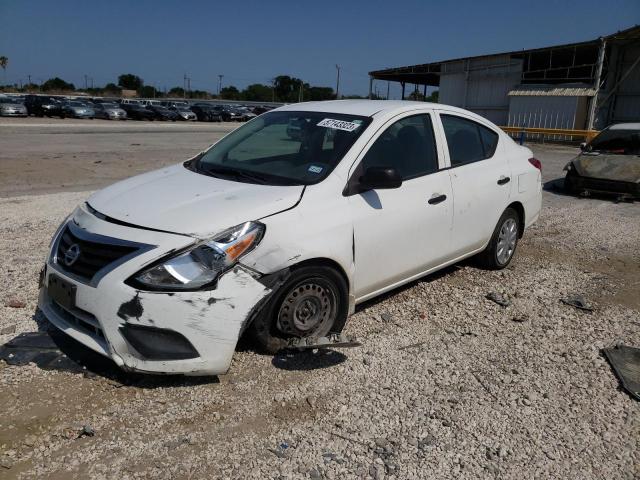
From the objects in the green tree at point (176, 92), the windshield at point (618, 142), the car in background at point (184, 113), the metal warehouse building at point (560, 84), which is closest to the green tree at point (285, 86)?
Answer: the green tree at point (176, 92)

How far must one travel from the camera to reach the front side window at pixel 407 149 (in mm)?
4141

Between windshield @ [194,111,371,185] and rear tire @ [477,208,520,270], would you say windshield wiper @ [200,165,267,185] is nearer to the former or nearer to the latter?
windshield @ [194,111,371,185]

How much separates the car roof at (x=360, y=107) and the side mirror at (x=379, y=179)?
71cm

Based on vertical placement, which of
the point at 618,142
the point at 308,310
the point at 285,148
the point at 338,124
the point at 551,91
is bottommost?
the point at 308,310

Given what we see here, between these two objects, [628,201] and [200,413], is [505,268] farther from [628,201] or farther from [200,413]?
[628,201]

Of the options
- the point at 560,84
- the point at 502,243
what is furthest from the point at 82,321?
the point at 560,84

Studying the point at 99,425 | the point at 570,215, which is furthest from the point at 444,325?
the point at 570,215

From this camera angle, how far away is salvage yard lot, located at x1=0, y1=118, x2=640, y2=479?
276cm

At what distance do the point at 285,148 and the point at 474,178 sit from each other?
1770 mm

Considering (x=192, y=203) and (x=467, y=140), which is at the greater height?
(x=467, y=140)

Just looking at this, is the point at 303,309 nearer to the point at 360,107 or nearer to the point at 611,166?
the point at 360,107

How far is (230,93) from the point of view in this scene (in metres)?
121

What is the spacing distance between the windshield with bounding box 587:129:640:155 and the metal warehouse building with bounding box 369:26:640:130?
1970 cm

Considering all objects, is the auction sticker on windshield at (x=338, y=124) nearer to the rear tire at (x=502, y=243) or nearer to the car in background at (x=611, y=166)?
the rear tire at (x=502, y=243)
